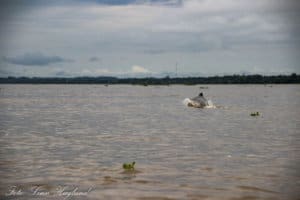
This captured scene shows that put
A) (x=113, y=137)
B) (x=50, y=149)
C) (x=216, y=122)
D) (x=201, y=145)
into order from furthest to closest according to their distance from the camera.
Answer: (x=216, y=122), (x=113, y=137), (x=201, y=145), (x=50, y=149)

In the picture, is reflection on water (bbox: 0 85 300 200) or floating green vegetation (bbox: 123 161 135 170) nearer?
reflection on water (bbox: 0 85 300 200)

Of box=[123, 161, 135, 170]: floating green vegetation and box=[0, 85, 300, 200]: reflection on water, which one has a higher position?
box=[123, 161, 135, 170]: floating green vegetation

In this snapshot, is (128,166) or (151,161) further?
(151,161)

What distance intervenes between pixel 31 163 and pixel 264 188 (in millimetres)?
7134

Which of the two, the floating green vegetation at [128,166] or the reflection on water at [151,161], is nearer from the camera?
the reflection on water at [151,161]

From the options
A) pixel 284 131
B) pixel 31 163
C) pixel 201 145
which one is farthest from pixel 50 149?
pixel 284 131

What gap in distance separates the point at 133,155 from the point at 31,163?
3.47 metres

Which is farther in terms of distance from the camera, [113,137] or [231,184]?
[113,137]

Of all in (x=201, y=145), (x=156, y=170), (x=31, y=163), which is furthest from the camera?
(x=201, y=145)

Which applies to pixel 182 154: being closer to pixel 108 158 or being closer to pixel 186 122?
pixel 108 158

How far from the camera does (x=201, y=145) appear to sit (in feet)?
59.7

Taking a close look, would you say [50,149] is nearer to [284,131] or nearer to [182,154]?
[182,154]

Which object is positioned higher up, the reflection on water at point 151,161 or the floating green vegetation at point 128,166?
the floating green vegetation at point 128,166

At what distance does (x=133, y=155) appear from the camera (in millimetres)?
15844
